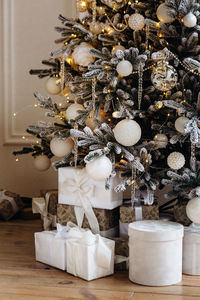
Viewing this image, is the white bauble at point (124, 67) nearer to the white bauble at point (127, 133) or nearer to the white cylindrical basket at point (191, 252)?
the white bauble at point (127, 133)

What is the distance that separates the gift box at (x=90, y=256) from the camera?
171 cm

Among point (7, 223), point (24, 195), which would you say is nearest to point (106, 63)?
point (7, 223)

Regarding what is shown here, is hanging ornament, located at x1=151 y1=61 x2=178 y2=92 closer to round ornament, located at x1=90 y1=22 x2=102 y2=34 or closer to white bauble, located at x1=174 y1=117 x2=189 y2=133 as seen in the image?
white bauble, located at x1=174 y1=117 x2=189 y2=133

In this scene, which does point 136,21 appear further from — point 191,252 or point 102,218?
point 191,252

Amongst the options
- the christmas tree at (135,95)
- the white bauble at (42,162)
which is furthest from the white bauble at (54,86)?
the white bauble at (42,162)

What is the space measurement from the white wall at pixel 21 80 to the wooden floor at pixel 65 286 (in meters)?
1.08

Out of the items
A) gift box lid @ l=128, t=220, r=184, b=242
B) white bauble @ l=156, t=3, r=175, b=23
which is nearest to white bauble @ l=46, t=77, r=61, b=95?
white bauble @ l=156, t=3, r=175, b=23

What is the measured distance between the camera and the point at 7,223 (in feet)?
8.64

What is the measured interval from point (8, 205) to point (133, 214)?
39.0 inches

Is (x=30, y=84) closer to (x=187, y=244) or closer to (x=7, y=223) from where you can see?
(x=7, y=223)

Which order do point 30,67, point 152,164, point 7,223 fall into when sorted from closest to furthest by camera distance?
point 152,164 < point 7,223 < point 30,67

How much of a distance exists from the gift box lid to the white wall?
1324 millimetres

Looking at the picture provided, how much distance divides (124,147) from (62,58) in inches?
21.5

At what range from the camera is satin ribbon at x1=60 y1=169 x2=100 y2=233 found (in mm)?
1929
